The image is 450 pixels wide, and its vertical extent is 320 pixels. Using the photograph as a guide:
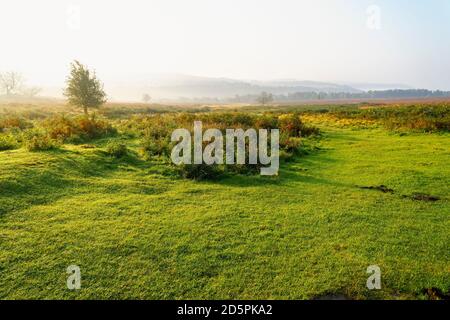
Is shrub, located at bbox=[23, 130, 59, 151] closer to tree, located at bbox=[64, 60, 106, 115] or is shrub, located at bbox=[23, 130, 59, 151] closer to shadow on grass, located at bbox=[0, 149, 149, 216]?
shadow on grass, located at bbox=[0, 149, 149, 216]

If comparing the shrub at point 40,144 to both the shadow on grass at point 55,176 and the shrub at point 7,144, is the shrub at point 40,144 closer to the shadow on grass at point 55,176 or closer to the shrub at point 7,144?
the shadow on grass at point 55,176

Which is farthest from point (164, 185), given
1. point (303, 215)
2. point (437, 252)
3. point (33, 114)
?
point (33, 114)

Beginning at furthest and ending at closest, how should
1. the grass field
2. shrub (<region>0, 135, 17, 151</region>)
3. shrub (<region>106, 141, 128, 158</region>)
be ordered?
shrub (<region>0, 135, 17, 151</region>)
shrub (<region>106, 141, 128, 158</region>)
the grass field

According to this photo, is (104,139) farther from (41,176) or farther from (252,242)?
(252,242)

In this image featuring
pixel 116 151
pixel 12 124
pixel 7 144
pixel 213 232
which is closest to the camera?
pixel 213 232

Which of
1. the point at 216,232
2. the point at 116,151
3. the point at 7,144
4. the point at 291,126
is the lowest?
the point at 216,232

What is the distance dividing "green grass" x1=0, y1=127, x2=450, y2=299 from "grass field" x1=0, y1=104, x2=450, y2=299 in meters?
0.03

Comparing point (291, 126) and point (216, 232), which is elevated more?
point (291, 126)

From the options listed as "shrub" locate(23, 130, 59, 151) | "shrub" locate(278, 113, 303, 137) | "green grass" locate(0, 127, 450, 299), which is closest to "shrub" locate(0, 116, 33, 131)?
"shrub" locate(23, 130, 59, 151)

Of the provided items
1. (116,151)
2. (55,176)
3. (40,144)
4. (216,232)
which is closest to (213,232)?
(216,232)

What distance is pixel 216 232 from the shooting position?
8.72 metres

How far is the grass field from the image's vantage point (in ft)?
21.3

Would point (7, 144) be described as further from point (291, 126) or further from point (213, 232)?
point (291, 126)

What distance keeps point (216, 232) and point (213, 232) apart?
0.25 feet
